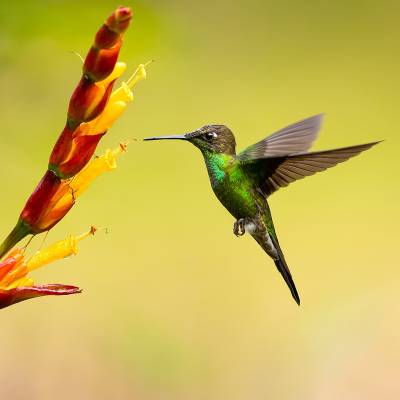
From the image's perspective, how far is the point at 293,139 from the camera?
5.08 ft

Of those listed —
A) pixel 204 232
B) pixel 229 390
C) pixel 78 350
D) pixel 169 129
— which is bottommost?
pixel 229 390

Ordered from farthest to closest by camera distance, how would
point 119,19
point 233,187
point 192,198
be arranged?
point 192,198, point 233,187, point 119,19

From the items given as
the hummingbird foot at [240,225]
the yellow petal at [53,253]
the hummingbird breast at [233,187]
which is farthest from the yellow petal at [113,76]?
the hummingbird foot at [240,225]

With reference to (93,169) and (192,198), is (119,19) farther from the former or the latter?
(192,198)

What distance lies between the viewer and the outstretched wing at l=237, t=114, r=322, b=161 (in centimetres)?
151

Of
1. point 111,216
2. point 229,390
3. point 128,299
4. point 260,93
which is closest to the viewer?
point 229,390

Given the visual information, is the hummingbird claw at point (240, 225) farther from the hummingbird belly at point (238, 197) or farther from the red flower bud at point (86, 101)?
the red flower bud at point (86, 101)

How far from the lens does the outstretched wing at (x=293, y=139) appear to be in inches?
59.6

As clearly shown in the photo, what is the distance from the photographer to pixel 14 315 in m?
2.91

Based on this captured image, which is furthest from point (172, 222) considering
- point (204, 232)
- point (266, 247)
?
point (266, 247)

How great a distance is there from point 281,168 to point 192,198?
2135mm

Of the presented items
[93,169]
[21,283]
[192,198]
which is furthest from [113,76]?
[192,198]

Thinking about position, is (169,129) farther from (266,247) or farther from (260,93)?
(266,247)

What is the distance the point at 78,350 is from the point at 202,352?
455 millimetres
